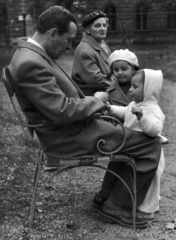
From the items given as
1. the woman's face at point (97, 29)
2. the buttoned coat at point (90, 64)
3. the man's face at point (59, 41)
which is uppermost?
the man's face at point (59, 41)

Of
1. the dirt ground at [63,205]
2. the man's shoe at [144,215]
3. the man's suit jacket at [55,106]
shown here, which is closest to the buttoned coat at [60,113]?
the man's suit jacket at [55,106]

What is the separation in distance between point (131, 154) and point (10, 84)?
1.03 meters

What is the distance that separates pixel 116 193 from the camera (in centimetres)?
366

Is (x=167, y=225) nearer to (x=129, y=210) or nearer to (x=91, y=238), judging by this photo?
(x=129, y=210)

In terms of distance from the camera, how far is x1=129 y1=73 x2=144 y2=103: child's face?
136 inches

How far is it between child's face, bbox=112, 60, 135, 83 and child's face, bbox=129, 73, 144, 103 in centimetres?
35

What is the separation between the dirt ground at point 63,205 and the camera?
355 cm

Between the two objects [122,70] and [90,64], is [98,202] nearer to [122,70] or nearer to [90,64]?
[122,70]

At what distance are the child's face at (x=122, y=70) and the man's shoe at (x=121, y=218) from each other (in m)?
1.08

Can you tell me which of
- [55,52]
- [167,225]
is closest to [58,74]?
[55,52]

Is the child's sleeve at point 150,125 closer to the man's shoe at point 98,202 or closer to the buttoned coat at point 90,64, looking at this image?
the man's shoe at point 98,202

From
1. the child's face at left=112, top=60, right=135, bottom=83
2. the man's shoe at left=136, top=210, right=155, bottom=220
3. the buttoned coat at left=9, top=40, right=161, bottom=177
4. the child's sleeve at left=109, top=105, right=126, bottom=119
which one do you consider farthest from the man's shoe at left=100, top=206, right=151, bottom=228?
the child's face at left=112, top=60, right=135, bottom=83

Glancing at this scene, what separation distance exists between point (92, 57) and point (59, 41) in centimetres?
149

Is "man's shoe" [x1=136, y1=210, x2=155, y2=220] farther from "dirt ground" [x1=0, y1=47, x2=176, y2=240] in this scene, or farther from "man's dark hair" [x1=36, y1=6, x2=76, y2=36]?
"man's dark hair" [x1=36, y1=6, x2=76, y2=36]
